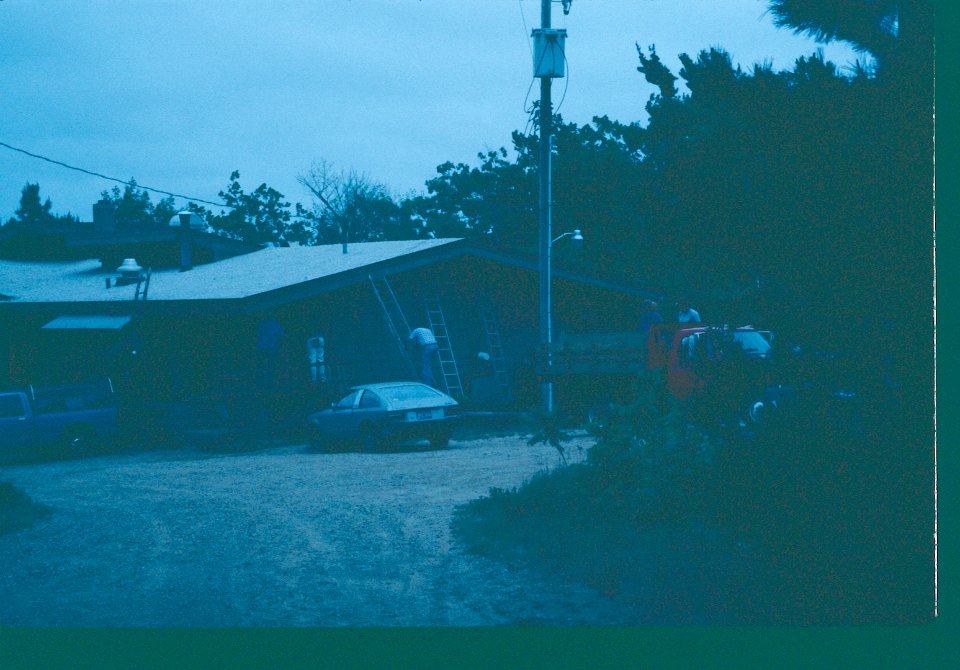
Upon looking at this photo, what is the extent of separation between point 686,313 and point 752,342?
3.80 ft

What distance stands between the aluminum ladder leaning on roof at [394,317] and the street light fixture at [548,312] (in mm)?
4242

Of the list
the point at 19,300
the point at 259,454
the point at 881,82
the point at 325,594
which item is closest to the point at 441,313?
the point at 259,454

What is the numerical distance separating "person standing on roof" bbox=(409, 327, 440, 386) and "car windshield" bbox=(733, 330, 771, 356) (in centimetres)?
→ 1020

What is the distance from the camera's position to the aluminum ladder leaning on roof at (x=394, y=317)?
1780cm

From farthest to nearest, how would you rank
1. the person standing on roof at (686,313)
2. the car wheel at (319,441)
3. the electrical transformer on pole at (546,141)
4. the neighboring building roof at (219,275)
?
the neighboring building roof at (219,275) → the car wheel at (319,441) → the electrical transformer on pole at (546,141) → the person standing on roof at (686,313)

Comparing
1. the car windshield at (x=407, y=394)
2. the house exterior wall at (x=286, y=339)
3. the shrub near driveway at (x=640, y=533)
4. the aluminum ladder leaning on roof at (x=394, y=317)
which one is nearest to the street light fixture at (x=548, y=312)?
the shrub near driveway at (x=640, y=533)

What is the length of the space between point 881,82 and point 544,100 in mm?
5060

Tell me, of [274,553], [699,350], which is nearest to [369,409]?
[274,553]

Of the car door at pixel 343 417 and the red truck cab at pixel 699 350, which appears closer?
the red truck cab at pixel 699 350

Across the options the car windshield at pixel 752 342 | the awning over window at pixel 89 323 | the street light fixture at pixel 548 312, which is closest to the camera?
the car windshield at pixel 752 342

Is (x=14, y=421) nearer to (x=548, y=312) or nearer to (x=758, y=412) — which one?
(x=548, y=312)

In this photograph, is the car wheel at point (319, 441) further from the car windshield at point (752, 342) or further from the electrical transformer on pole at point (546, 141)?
the car windshield at point (752, 342)

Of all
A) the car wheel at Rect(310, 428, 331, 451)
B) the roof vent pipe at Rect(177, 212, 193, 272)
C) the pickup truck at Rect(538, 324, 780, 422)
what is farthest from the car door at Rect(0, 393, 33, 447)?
the pickup truck at Rect(538, 324, 780, 422)

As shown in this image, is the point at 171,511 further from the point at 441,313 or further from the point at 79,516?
the point at 441,313
